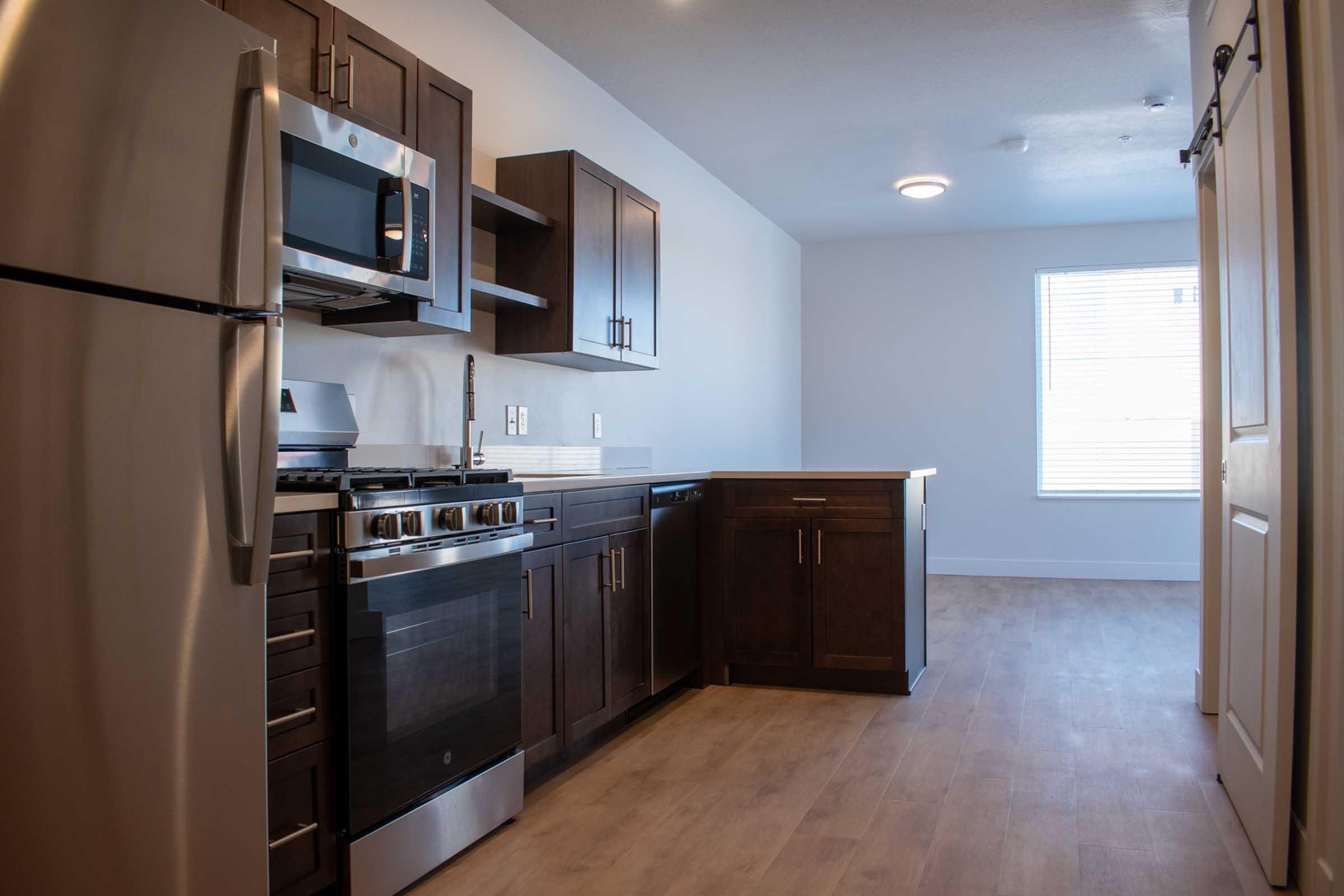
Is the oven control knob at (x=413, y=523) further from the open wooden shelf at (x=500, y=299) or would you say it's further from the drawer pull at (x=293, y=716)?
the open wooden shelf at (x=500, y=299)

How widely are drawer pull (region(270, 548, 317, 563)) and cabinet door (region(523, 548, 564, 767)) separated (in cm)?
83

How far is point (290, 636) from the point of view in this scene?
1.75 metres

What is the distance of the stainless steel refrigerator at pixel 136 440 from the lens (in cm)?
124

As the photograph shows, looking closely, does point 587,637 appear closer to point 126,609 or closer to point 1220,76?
point 126,609

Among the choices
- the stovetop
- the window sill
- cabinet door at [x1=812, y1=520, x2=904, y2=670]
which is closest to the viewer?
the stovetop

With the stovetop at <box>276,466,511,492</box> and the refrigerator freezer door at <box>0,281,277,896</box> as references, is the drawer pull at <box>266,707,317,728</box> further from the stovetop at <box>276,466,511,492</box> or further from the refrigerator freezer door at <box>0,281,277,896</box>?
the stovetop at <box>276,466,511,492</box>

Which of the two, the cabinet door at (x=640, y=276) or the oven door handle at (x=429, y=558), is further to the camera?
the cabinet door at (x=640, y=276)

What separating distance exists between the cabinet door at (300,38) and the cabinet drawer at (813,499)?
7.14 ft

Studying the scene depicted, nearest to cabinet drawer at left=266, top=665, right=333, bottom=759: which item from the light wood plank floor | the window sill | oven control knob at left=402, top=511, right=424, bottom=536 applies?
oven control knob at left=402, top=511, right=424, bottom=536

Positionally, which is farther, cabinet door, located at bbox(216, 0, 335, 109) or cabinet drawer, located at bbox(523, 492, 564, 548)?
cabinet drawer, located at bbox(523, 492, 564, 548)

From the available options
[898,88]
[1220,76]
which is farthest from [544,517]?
[898,88]

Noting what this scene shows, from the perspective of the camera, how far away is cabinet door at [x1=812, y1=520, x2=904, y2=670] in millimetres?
3666

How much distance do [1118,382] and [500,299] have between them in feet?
18.3

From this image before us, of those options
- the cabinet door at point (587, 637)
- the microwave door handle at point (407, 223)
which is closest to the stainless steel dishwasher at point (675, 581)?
the cabinet door at point (587, 637)
